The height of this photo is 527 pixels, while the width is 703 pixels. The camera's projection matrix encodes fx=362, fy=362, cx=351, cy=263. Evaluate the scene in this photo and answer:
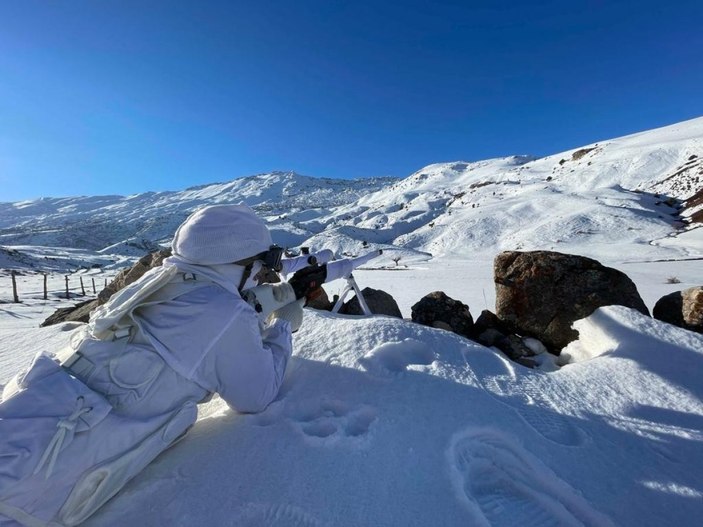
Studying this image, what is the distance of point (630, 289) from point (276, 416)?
4.47m

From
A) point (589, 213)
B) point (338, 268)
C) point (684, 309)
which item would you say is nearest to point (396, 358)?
point (338, 268)

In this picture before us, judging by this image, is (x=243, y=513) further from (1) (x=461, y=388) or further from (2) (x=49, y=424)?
(1) (x=461, y=388)

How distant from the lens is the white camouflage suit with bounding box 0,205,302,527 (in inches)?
58.5

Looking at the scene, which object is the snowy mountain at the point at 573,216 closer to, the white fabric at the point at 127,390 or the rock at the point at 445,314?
the rock at the point at 445,314

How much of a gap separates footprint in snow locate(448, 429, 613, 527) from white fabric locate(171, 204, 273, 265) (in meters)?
1.66

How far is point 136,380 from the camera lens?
1851 millimetres

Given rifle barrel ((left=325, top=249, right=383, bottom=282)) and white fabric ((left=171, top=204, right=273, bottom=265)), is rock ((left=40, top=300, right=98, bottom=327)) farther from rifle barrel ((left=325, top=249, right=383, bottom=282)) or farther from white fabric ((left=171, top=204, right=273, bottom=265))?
white fabric ((left=171, top=204, right=273, bottom=265))

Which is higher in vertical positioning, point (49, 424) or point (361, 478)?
point (49, 424)

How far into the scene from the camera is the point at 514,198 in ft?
153

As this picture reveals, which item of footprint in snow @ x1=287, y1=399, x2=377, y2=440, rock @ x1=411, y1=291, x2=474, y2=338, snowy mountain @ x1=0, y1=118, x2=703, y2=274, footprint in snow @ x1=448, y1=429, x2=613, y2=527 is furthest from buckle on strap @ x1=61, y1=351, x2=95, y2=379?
snowy mountain @ x1=0, y1=118, x2=703, y2=274

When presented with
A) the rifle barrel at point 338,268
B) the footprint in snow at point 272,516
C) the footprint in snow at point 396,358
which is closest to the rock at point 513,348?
the footprint in snow at point 396,358

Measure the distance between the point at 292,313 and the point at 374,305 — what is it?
2.53m

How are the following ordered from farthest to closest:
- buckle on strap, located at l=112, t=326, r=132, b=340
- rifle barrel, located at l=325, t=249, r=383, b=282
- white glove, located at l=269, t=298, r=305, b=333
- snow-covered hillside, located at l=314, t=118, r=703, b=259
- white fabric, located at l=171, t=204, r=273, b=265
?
snow-covered hillside, located at l=314, t=118, r=703, b=259
rifle barrel, located at l=325, t=249, r=383, b=282
white glove, located at l=269, t=298, r=305, b=333
white fabric, located at l=171, t=204, r=273, b=265
buckle on strap, located at l=112, t=326, r=132, b=340

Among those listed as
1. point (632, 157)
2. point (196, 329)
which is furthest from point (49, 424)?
point (632, 157)
